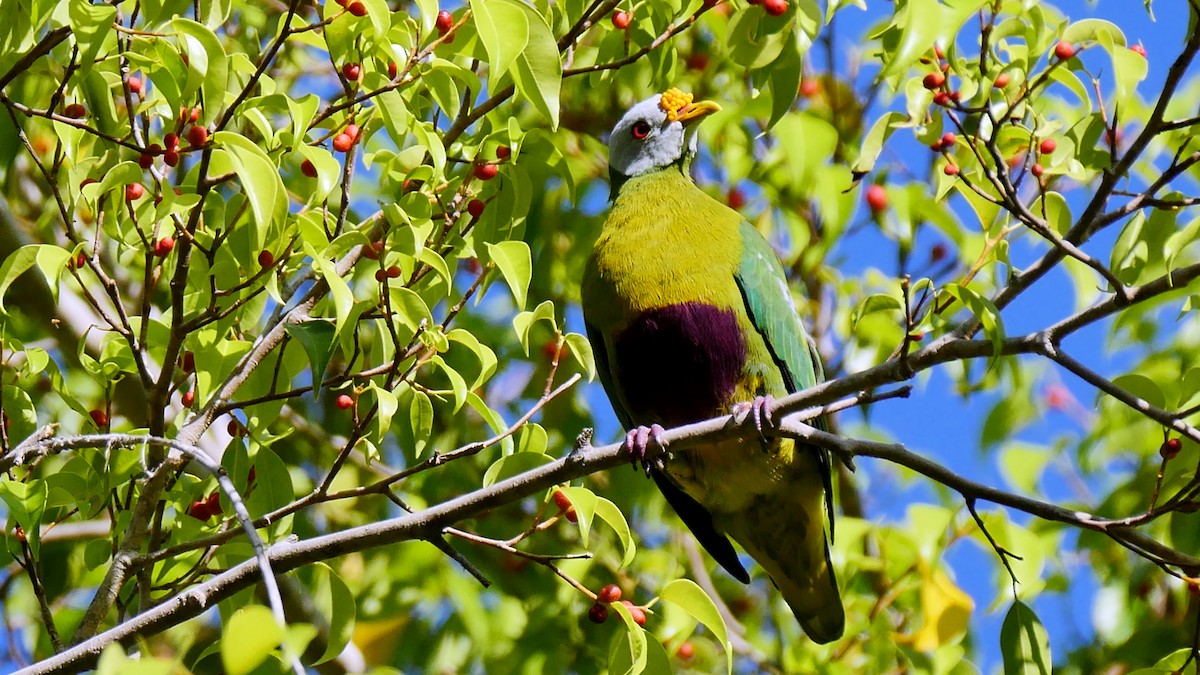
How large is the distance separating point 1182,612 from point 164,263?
146 inches

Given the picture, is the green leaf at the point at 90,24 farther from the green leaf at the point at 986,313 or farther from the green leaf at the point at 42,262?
the green leaf at the point at 986,313

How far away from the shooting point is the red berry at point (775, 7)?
2795 mm

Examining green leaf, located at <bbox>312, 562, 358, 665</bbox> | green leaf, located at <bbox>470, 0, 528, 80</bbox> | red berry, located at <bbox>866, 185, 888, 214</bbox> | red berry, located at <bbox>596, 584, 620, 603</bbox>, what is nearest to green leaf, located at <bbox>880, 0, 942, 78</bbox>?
green leaf, located at <bbox>470, 0, 528, 80</bbox>

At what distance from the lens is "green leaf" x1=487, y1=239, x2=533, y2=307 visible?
8.56 feet

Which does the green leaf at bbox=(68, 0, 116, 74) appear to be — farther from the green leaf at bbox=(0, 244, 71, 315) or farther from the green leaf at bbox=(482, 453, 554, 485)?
the green leaf at bbox=(482, 453, 554, 485)

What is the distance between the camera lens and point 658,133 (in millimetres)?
4344

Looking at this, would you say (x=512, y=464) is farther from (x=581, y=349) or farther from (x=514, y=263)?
(x=514, y=263)

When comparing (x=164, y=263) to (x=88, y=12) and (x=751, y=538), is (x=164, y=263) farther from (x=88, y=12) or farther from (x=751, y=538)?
(x=751, y=538)

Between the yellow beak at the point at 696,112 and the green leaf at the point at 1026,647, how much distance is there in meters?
2.07

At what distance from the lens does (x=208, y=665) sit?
→ 2908 mm

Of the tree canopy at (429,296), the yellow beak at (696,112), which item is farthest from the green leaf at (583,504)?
Result: the yellow beak at (696,112)

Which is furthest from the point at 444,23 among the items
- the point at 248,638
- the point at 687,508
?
the point at 687,508

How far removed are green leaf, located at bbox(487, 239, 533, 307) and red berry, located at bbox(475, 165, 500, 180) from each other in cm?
27

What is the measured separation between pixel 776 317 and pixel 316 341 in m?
1.58
